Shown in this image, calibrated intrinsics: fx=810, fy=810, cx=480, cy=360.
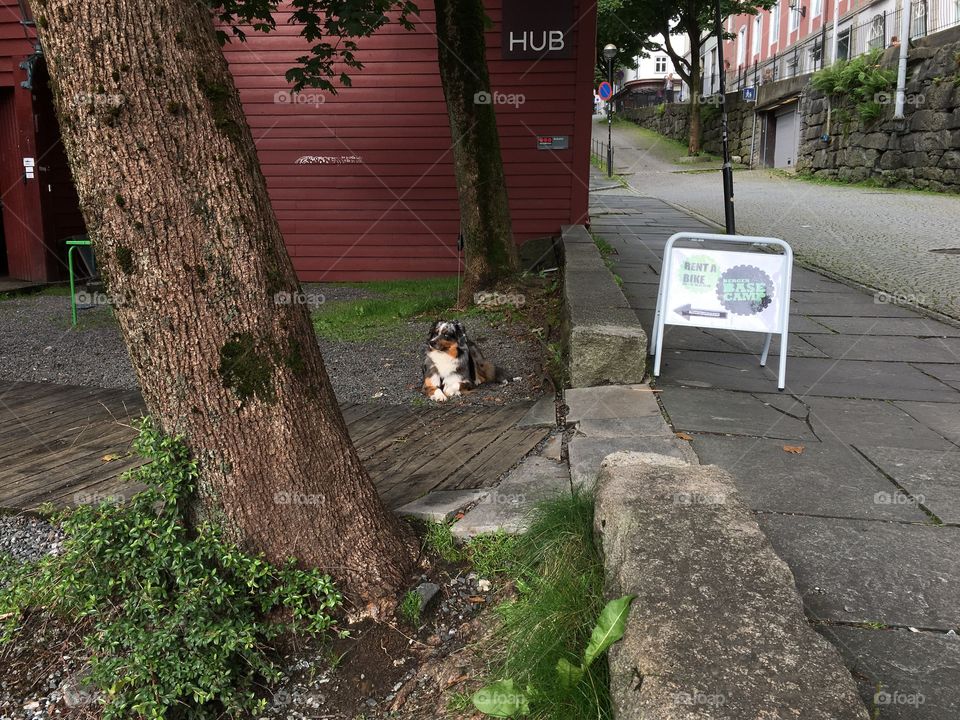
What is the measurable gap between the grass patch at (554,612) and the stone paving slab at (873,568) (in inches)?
28.7

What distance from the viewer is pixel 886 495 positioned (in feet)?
11.6

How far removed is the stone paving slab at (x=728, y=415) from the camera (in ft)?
14.3

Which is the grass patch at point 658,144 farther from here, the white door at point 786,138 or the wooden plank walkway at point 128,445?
the wooden plank walkway at point 128,445

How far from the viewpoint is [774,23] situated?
37.2m

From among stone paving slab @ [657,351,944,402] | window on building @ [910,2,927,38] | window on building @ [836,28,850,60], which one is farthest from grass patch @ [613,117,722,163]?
stone paving slab @ [657,351,944,402]

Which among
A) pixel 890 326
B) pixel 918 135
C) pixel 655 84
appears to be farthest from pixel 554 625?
pixel 655 84

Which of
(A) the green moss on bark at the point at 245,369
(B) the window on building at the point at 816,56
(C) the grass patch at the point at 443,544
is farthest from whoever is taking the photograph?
(B) the window on building at the point at 816,56

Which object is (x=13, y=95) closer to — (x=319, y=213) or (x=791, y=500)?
(x=319, y=213)

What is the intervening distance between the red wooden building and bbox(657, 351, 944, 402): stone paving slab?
5865mm

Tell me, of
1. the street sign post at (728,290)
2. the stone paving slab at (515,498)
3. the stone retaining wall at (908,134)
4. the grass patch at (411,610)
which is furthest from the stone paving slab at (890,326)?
the stone retaining wall at (908,134)

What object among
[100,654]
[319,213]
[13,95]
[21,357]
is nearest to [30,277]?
[13,95]

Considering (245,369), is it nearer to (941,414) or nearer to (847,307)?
(941,414)

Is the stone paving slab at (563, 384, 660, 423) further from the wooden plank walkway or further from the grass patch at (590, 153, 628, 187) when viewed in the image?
the grass patch at (590, 153, 628, 187)

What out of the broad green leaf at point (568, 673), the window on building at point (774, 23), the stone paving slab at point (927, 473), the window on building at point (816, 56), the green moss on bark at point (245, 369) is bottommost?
the stone paving slab at point (927, 473)
